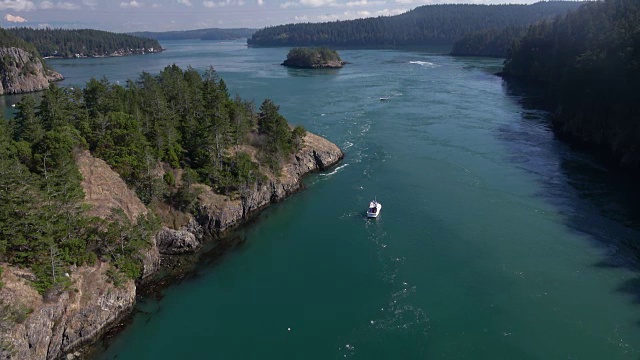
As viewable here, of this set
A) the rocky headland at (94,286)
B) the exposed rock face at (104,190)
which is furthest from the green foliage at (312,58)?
the exposed rock face at (104,190)

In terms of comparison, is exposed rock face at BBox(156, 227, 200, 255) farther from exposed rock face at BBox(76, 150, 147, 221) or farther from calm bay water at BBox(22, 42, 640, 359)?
calm bay water at BBox(22, 42, 640, 359)

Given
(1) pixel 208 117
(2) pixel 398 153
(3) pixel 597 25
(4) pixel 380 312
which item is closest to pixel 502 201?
(2) pixel 398 153

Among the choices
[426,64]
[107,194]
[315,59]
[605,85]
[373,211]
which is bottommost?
[373,211]

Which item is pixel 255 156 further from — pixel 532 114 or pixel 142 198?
pixel 532 114

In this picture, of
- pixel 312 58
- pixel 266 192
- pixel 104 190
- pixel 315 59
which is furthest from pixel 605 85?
pixel 312 58

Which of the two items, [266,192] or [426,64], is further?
[426,64]

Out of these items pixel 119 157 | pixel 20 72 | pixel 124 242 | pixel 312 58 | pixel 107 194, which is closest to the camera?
pixel 124 242

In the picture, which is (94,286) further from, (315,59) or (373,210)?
(315,59)
